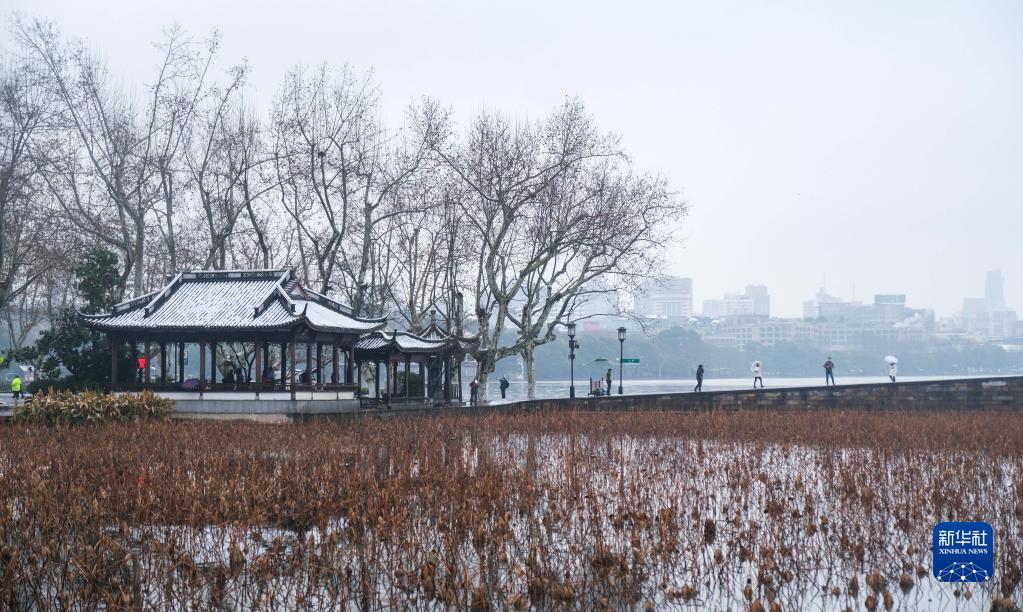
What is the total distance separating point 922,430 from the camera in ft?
75.7

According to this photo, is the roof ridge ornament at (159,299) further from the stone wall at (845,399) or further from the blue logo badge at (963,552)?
the blue logo badge at (963,552)

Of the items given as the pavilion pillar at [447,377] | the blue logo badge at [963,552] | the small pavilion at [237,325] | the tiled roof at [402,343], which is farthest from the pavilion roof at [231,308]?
the blue logo badge at [963,552]

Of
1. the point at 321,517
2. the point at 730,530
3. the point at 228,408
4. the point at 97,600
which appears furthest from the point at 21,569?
the point at 228,408

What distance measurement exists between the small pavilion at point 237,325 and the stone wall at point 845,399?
661cm

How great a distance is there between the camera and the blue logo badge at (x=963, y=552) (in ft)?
30.3

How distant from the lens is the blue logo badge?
30.3 ft

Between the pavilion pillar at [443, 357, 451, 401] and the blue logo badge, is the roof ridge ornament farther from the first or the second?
the blue logo badge

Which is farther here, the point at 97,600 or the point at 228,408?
the point at 228,408

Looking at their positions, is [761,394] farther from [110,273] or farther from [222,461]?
[222,461]

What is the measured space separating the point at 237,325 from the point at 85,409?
20.6ft

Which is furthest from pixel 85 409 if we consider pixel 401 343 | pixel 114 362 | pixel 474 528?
pixel 474 528

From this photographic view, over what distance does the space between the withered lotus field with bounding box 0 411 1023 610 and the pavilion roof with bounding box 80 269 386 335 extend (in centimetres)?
1195

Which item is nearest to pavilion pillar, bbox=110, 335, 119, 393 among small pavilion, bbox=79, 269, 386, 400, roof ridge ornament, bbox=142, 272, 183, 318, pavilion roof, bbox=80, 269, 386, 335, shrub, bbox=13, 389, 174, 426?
small pavilion, bbox=79, 269, 386, 400

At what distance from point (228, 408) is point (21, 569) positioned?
887 inches
